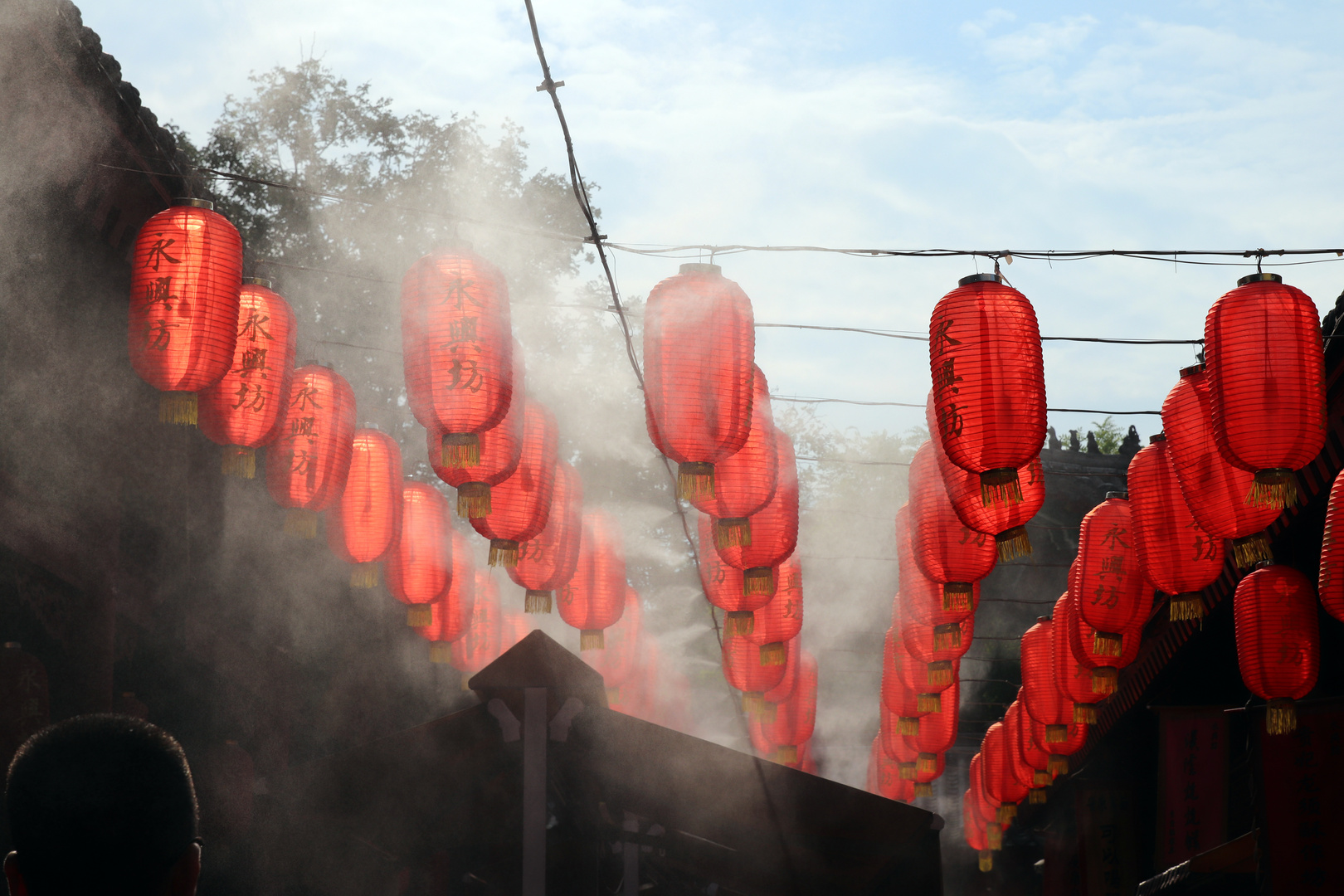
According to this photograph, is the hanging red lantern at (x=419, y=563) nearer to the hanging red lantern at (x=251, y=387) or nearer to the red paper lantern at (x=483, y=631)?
the hanging red lantern at (x=251, y=387)

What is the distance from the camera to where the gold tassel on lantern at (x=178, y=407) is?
6.20 m

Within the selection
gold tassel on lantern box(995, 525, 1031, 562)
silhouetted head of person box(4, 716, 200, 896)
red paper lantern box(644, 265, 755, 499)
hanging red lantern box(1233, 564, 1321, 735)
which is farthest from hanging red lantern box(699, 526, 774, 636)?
silhouetted head of person box(4, 716, 200, 896)

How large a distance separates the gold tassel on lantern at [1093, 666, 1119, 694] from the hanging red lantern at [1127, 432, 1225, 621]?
8.23 feet

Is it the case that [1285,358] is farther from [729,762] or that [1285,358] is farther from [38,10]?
[38,10]

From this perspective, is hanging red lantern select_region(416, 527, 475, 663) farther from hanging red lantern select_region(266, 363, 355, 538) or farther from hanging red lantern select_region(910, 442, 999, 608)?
hanging red lantern select_region(910, 442, 999, 608)

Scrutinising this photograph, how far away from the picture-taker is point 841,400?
14.3 m

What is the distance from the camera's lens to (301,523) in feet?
25.2

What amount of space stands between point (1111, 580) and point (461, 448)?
6.66 meters

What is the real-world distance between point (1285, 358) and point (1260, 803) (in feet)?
12.6

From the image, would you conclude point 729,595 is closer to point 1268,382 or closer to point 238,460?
point 238,460

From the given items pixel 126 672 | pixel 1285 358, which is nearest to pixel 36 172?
pixel 126 672

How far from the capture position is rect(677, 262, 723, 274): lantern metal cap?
24.3ft

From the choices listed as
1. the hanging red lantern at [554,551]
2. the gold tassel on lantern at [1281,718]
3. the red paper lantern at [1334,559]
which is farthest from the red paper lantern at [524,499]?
the gold tassel on lantern at [1281,718]

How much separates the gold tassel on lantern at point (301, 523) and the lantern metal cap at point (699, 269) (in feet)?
10.2
